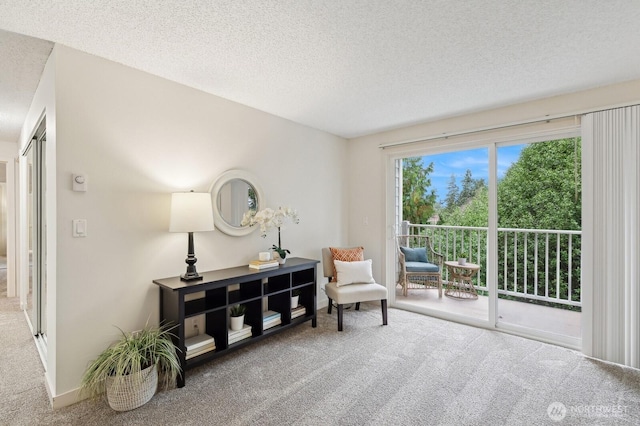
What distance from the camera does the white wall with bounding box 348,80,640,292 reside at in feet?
10.0

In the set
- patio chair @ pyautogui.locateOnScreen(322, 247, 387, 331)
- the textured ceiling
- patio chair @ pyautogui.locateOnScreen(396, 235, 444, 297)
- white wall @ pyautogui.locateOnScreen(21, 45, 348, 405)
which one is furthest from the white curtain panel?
white wall @ pyautogui.locateOnScreen(21, 45, 348, 405)

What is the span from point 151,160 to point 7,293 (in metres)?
4.00

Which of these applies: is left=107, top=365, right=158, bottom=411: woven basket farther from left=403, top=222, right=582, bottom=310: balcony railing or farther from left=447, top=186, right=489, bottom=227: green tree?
left=403, top=222, right=582, bottom=310: balcony railing

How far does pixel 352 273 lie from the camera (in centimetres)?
345

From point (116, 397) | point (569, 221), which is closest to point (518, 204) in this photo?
point (569, 221)

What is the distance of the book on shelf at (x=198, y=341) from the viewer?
7.72ft

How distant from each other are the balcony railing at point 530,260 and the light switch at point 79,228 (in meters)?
4.17

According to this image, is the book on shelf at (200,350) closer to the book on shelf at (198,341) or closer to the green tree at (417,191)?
the book on shelf at (198,341)

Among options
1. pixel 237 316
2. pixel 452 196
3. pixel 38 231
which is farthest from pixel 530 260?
pixel 38 231

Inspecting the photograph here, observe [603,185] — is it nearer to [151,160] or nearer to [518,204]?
[518,204]

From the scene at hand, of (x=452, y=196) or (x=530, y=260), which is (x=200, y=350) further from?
(x=530, y=260)

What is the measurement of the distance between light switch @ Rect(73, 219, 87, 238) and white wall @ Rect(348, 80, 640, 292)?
3204mm

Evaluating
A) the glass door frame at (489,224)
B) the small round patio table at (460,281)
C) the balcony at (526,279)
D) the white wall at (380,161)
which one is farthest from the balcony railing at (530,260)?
the white wall at (380,161)

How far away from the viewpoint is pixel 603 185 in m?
2.55
